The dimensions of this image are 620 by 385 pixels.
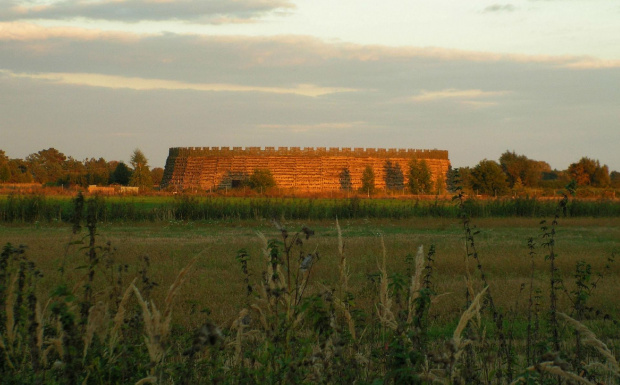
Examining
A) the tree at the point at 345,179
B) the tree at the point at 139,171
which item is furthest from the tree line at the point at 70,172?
the tree at the point at 345,179

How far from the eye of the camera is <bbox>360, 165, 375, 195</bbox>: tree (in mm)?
54781

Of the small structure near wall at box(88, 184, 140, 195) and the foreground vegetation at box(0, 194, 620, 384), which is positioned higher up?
the small structure near wall at box(88, 184, 140, 195)

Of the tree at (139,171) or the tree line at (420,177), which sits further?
the tree at (139,171)

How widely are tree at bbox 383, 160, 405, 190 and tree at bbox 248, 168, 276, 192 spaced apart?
40.0 feet

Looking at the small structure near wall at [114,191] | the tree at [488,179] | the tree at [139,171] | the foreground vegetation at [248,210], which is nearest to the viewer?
the foreground vegetation at [248,210]

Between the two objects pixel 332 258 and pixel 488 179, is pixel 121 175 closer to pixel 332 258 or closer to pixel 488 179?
pixel 488 179

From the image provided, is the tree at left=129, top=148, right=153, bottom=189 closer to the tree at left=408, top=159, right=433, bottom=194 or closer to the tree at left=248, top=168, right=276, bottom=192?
the tree at left=248, top=168, right=276, bottom=192

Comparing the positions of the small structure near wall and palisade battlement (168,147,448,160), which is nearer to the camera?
the small structure near wall

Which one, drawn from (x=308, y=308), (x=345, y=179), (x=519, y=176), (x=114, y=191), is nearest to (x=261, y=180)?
(x=345, y=179)

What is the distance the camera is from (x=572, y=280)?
27.3 feet

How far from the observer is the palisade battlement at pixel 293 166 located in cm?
5869

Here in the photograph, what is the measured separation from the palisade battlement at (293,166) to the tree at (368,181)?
3.09m

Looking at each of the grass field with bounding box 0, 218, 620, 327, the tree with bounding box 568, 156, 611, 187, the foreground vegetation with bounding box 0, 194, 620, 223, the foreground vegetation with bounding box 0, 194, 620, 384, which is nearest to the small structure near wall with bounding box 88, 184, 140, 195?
the foreground vegetation with bounding box 0, 194, 620, 223

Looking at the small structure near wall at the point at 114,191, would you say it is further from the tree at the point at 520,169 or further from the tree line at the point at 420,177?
the tree at the point at 520,169
